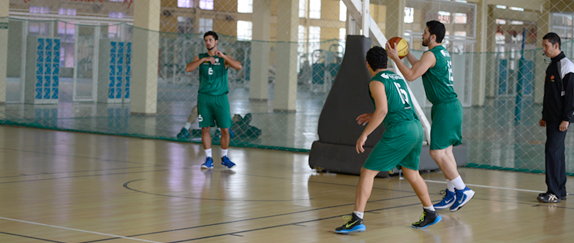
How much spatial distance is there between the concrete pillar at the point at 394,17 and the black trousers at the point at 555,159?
13.1 m

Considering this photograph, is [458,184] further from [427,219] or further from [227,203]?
[227,203]

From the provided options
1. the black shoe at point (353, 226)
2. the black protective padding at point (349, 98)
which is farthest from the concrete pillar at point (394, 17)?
the black shoe at point (353, 226)

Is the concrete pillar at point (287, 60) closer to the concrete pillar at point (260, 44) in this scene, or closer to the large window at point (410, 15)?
the concrete pillar at point (260, 44)

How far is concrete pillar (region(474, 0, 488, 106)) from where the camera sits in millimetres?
22609

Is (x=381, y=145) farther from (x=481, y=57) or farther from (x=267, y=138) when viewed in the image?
(x=481, y=57)

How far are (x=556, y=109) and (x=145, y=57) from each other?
11.3 m

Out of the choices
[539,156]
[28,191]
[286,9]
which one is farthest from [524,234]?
[286,9]

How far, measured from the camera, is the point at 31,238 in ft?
13.4

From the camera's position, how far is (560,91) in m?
6.05

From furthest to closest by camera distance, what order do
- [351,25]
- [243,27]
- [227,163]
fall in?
[243,27]
[351,25]
[227,163]

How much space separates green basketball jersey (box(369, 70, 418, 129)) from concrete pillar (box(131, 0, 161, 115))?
11.5 meters

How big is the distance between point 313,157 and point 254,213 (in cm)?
283

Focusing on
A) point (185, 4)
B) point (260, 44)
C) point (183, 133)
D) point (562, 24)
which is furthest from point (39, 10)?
point (562, 24)

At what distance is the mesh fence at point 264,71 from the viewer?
12695 mm
